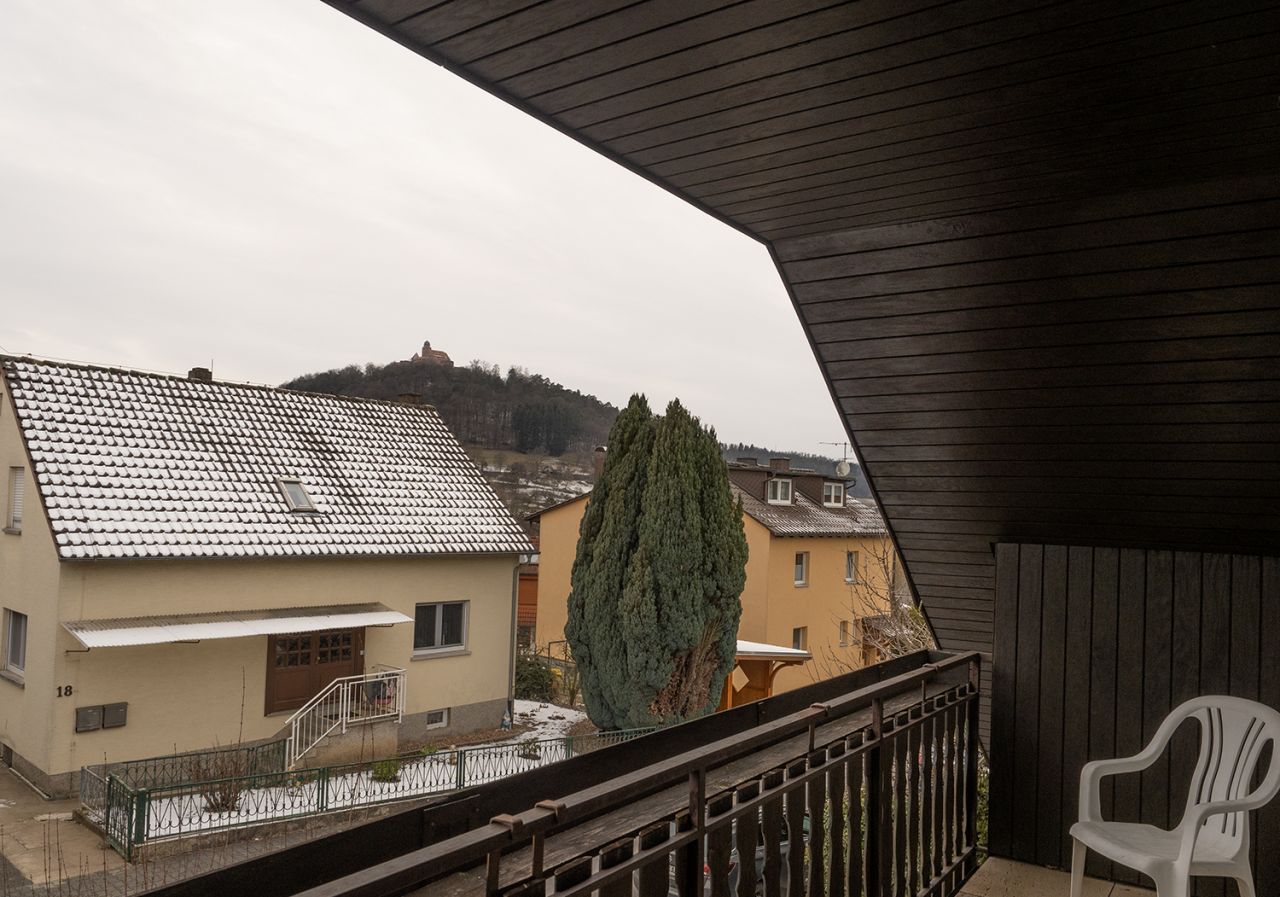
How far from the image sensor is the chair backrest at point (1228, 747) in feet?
8.75

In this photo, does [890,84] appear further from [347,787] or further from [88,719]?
[88,719]

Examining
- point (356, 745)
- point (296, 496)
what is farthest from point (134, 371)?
point (356, 745)

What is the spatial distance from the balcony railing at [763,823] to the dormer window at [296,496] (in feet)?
30.0

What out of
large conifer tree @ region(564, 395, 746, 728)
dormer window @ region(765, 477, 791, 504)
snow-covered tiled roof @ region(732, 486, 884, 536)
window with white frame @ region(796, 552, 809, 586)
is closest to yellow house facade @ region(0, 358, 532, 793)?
large conifer tree @ region(564, 395, 746, 728)

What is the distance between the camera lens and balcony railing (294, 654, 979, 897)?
117 cm

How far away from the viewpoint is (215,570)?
31.6 feet

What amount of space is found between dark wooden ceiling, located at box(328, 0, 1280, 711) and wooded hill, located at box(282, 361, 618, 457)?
1667 cm

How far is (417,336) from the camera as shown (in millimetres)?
31766

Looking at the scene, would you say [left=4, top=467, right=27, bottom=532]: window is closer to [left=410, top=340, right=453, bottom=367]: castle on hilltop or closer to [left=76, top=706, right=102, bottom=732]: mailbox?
[left=76, top=706, right=102, bottom=732]: mailbox

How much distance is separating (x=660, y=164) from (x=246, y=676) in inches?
371

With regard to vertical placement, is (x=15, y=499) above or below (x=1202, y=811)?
above

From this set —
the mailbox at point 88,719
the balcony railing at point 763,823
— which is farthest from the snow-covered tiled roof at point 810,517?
the balcony railing at point 763,823

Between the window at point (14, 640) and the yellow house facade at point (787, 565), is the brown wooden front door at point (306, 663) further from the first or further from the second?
the yellow house facade at point (787, 565)

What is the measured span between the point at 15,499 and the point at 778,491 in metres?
13.0
